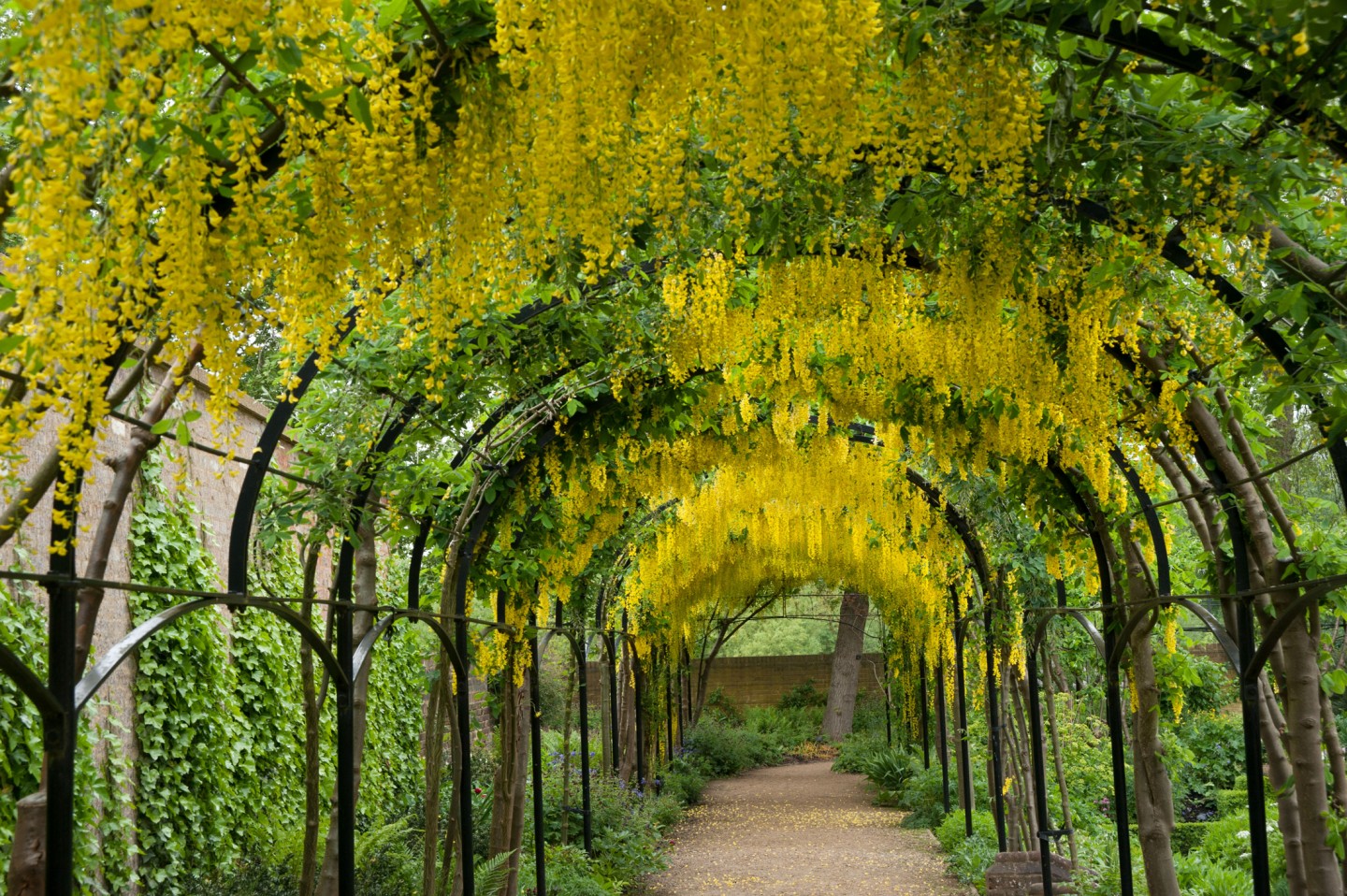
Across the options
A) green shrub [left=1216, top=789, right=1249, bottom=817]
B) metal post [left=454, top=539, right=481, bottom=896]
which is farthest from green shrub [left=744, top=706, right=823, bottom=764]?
metal post [left=454, top=539, right=481, bottom=896]

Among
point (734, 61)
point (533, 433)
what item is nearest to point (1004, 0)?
point (734, 61)

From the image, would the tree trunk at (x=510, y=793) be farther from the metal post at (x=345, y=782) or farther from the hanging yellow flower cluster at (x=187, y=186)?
the hanging yellow flower cluster at (x=187, y=186)

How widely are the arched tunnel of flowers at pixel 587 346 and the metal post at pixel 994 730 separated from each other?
0.07 m

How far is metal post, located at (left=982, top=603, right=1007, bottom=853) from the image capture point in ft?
23.9

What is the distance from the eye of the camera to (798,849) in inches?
395

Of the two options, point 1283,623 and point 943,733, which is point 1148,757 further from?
point 943,733

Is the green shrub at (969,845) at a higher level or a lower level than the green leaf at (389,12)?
lower

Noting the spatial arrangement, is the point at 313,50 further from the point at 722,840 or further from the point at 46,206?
the point at 722,840

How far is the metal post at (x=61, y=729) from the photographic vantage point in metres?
2.02

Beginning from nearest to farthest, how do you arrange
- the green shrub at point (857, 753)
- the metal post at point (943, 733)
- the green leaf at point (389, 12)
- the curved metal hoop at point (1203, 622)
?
the green leaf at point (389, 12) < the curved metal hoop at point (1203, 622) < the metal post at point (943, 733) < the green shrub at point (857, 753)

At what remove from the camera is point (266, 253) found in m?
1.91

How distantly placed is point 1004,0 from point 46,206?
58.4 inches

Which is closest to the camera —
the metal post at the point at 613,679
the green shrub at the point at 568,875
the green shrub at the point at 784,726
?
the green shrub at the point at 568,875

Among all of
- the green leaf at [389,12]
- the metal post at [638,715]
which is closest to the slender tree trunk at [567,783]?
the metal post at [638,715]
